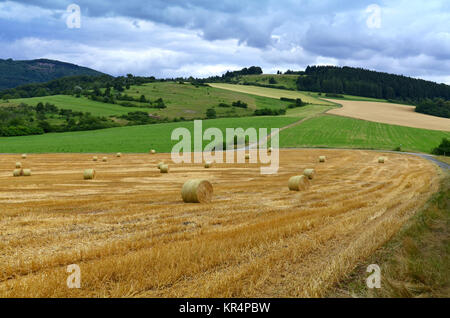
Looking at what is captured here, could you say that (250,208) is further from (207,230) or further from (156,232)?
(156,232)

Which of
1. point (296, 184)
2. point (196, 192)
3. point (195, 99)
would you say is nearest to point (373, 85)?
point (195, 99)

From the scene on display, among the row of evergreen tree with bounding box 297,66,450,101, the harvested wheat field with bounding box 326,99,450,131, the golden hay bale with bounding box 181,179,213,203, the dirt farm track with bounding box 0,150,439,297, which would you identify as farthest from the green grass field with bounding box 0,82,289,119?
the dirt farm track with bounding box 0,150,439,297

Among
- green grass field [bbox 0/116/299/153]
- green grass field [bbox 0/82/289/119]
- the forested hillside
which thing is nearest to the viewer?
green grass field [bbox 0/116/299/153]

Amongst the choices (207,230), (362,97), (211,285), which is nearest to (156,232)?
(207,230)

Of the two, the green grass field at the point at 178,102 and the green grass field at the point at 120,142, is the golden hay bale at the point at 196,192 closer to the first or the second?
the green grass field at the point at 120,142

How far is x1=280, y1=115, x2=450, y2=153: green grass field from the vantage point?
62375 mm

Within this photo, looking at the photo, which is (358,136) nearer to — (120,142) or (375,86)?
(120,142)

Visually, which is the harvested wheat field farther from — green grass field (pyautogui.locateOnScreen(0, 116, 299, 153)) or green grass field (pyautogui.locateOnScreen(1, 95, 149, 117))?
green grass field (pyautogui.locateOnScreen(1, 95, 149, 117))

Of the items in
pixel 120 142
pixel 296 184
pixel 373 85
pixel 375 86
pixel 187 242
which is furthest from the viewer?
pixel 373 85

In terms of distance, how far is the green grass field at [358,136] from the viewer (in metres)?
62.4

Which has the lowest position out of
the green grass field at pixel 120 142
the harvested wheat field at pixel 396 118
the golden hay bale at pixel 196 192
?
the green grass field at pixel 120 142

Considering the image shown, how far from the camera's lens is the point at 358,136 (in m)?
70.5

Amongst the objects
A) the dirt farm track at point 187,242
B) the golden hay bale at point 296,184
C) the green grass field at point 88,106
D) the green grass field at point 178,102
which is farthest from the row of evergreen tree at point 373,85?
the dirt farm track at point 187,242

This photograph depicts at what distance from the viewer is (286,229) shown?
983cm
